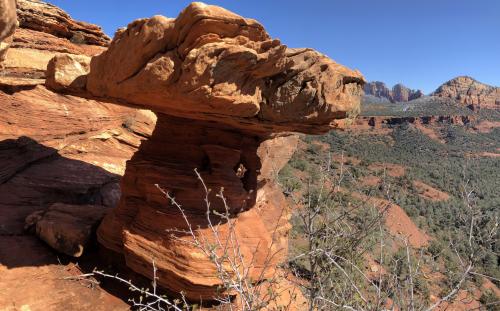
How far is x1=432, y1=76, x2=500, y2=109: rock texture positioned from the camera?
101m

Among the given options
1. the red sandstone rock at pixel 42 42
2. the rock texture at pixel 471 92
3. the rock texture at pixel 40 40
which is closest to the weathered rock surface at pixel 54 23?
the rock texture at pixel 40 40

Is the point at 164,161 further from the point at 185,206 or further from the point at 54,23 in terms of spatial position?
the point at 54,23

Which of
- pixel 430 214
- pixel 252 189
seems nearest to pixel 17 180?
pixel 252 189

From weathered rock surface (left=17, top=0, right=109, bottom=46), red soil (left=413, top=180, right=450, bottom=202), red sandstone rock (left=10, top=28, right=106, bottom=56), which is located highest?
weathered rock surface (left=17, top=0, right=109, bottom=46)

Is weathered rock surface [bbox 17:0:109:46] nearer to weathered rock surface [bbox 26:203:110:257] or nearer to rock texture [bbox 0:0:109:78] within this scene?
rock texture [bbox 0:0:109:78]

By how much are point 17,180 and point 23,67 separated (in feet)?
16.8

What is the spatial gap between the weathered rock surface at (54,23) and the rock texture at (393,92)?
171251mm

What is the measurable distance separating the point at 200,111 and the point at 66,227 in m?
3.77

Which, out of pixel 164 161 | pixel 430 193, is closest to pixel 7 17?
pixel 164 161

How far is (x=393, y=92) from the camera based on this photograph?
7131 inches

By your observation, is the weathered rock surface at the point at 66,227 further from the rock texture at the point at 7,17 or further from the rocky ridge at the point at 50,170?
the rock texture at the point at 7,17

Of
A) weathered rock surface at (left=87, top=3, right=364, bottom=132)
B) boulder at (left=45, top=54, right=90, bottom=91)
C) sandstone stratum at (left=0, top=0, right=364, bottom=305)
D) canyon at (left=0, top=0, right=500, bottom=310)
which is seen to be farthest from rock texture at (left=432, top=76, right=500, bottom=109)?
boulder at (left=45, top=54, right=90, bottom=91)

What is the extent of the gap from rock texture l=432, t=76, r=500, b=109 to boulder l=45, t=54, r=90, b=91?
112 meters

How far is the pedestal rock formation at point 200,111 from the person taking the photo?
15.5 feet
